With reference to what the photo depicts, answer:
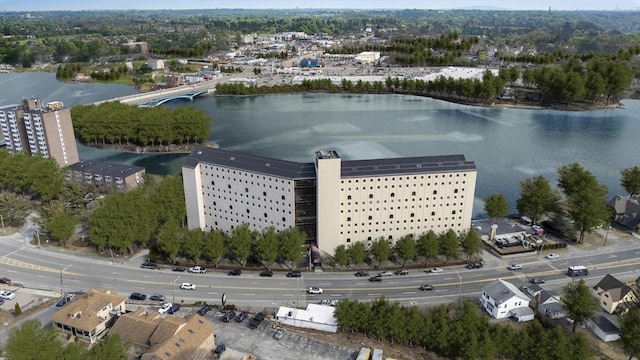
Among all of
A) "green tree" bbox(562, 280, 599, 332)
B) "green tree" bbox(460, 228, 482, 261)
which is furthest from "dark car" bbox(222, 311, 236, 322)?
"green tree" bbox(562, 280, 599, 332)

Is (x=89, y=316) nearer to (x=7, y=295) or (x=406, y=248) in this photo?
(x=7, y=295)

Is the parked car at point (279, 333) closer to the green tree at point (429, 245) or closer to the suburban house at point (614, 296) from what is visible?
the green tree at point (429, 245)

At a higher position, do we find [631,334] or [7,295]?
[631,334]

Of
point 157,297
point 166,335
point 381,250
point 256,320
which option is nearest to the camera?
point 166,335

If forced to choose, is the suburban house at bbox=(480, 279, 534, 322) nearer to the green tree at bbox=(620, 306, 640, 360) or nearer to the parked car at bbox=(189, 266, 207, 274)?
the green tree at bbox=(620, 306, 640, 360)

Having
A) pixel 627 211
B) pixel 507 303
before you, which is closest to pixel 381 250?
pixel 507 303

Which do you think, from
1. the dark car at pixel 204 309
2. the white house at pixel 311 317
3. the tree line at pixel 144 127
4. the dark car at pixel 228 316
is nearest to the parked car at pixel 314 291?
the white house at pixel 311 317

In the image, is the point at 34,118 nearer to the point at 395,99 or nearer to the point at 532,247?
the point at 532,247
